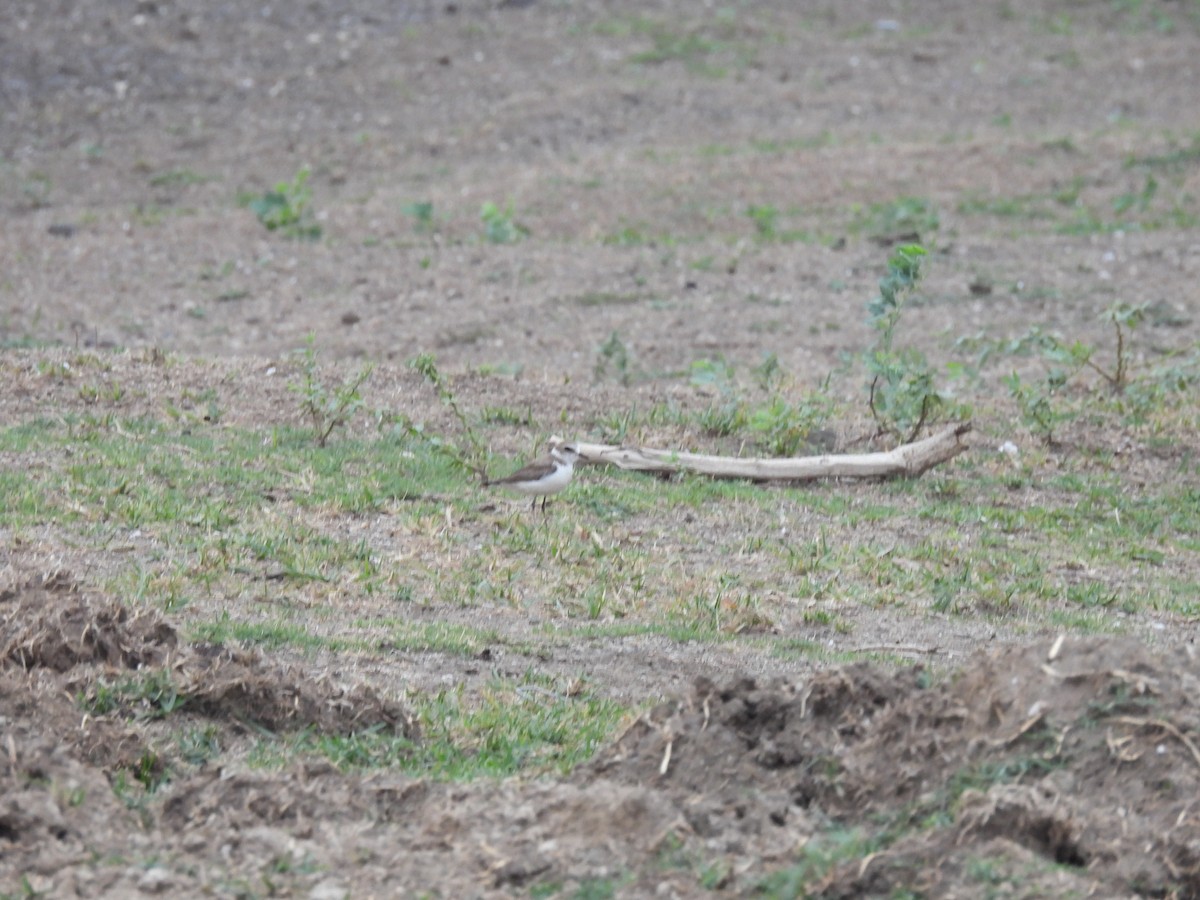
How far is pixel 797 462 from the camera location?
7.82 meters

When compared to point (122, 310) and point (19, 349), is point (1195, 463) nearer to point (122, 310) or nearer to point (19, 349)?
point (19, 349)

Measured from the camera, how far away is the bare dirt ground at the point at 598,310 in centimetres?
371

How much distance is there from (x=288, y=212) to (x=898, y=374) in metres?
7.30

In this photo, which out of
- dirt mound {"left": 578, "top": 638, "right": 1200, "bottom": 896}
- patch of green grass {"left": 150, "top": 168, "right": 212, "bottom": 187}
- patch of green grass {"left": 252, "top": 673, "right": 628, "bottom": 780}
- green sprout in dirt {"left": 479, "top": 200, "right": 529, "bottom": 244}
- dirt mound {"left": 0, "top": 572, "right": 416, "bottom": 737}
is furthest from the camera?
patch of green grass {"left": 150, "top": 168, "right": 212, "bottom": 187}

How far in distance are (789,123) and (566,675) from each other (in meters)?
12.6

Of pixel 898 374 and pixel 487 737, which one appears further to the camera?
pixel 898 374

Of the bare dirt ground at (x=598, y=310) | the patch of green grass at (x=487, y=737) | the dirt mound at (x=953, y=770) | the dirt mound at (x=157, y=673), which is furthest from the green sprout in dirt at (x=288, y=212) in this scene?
the dirt mound at (x=953, y=770)

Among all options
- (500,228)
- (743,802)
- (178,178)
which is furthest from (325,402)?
(178,178)

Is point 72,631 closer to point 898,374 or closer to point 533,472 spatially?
point 533,472

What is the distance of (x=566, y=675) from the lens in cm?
542

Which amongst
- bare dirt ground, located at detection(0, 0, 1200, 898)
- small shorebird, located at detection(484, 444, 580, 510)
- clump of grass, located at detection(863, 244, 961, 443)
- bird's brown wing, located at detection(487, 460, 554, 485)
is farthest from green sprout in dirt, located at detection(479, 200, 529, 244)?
bird's brown wing, located at detection(487, 460, 554, 485)

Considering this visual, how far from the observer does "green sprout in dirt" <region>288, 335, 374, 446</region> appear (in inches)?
311

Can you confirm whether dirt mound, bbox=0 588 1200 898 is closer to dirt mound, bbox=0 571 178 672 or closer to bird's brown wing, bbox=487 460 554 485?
dirt mound, bbox=0 571 178 672

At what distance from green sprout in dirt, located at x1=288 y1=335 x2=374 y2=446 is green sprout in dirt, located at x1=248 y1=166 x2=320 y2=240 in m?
5.54
